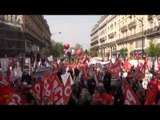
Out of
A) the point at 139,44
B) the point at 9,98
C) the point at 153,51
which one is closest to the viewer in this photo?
the point at 9,98

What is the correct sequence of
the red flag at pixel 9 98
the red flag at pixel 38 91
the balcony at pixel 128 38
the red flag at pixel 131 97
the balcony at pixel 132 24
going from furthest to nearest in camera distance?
1. the balcony at pixel 132 24
2. the balcony at pixel 128 38
3. the red flag at pixel 38 91
4. the red flag at pixel 131 97
5. the red flag at pixel 9 98

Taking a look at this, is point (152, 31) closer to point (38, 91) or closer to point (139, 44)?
point (139, 44)

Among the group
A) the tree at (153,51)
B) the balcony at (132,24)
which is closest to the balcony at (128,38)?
the balcony at (132,24)

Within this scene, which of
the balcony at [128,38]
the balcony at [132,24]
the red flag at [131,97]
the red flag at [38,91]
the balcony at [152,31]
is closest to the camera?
the red flag at [131,97]

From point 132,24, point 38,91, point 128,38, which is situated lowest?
A: point 38,91

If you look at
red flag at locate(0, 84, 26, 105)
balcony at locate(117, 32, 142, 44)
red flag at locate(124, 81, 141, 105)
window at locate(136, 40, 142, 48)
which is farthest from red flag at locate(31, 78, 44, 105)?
window at locate(136, 40, 142, 48)

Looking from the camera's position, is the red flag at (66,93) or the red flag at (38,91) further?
the red flag at (38,91)

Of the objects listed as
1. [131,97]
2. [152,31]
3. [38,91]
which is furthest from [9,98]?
[152,31]

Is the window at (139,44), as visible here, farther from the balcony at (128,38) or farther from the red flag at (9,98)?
the red flag at (9,98)

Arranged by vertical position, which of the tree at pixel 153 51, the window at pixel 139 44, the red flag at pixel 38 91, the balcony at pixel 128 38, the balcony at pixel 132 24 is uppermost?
the balcony at pixel 132 24

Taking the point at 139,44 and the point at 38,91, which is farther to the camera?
the point at 139,44
